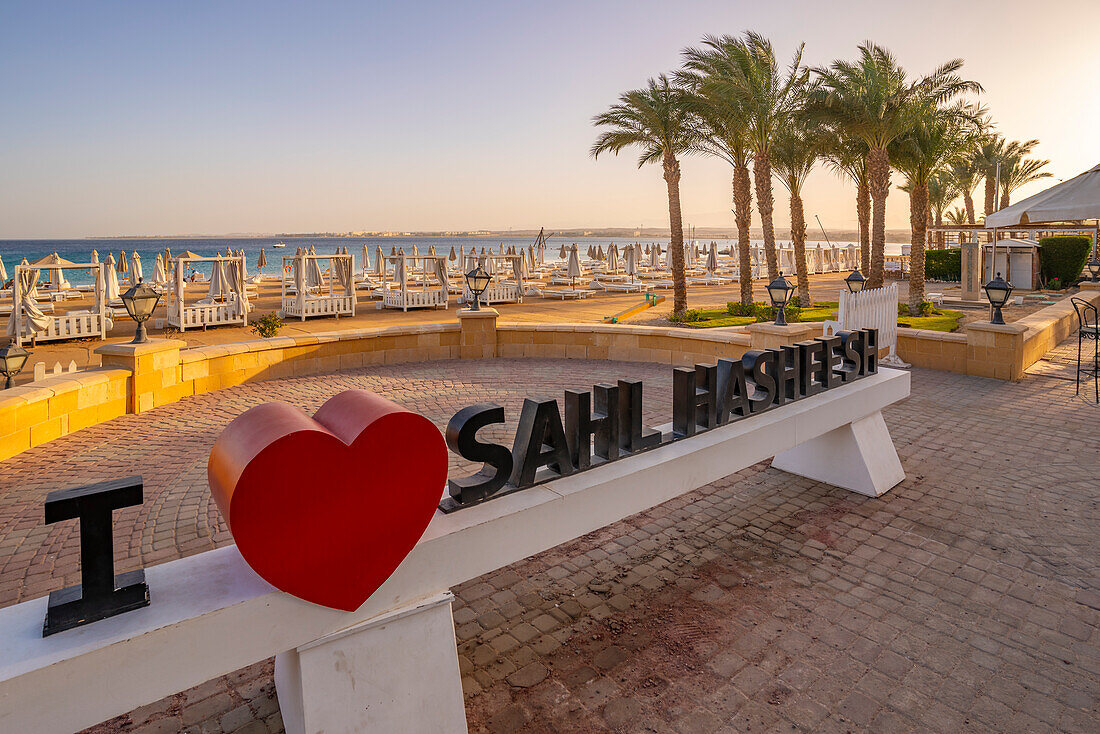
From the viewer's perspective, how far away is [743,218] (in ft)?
66.5

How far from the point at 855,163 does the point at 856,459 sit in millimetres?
22736

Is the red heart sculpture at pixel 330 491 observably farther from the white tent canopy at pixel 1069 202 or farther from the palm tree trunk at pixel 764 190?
the palm tree trunk at pixel 764 190

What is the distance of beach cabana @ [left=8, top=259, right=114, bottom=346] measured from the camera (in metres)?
13.9

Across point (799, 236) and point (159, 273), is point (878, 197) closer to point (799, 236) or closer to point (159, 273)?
point (799, 236)

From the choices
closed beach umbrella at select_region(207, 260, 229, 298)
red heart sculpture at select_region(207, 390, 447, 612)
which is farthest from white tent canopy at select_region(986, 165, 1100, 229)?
closed beach umbrella at select_region(207, 260, 229, 298)

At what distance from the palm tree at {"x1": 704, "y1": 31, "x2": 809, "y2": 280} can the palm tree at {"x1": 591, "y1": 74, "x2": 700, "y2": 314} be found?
170 cm

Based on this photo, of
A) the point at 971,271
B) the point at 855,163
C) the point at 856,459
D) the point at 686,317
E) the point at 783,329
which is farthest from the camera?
the point at 855,163

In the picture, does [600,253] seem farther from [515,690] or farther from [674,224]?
[515,690]

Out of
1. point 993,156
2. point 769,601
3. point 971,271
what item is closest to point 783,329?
point 769,601

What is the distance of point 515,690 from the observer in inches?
125

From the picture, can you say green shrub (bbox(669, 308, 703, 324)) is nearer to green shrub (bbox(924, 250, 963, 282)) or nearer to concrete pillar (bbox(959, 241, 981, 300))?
concrete pillar (bbox(959, 241, 981, 300))

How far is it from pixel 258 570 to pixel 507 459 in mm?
1256

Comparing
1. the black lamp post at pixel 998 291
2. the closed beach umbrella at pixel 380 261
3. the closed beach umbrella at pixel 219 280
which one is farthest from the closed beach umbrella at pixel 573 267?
the black lamp post at pixel 998 291

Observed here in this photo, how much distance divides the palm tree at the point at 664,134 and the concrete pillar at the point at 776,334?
27.1ft
